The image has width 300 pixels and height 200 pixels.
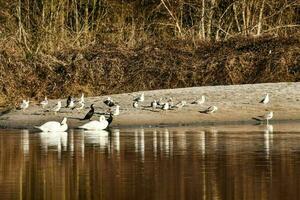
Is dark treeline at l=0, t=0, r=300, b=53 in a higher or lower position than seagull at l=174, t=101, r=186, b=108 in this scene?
higher

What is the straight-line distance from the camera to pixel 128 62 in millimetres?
33938

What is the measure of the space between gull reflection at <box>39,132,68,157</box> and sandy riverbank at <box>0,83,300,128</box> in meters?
1.96

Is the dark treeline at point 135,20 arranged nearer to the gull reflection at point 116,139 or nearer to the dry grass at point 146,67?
the dry grass at point 146,67

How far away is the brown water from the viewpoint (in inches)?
512

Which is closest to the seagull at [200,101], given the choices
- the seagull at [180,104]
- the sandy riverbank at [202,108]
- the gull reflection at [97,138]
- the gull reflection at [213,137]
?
the sandy riverbank at [202,108]

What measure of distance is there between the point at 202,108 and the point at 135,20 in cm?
1033

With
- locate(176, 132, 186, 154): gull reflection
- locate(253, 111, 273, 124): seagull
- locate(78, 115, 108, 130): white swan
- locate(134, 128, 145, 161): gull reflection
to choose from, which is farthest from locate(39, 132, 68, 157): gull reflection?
locate(253, 111, 273, 124): seagull

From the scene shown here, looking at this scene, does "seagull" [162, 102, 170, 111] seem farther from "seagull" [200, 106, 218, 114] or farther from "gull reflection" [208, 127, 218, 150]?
"gull reflection" [208, 127, 218, 150]

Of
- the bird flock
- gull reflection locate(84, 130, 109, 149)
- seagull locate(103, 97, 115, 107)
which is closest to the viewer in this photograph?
gull reflection locate(84, 130, 109, 149)

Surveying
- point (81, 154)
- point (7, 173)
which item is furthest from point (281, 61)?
point (7, 173)

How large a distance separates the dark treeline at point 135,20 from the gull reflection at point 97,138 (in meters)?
10.2

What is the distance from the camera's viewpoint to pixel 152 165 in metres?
16.2

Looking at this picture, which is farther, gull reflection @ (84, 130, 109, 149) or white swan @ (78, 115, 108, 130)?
white swan @ (78, 115, 108, 130)

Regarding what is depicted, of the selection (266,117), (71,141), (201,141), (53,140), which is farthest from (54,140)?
(266,117)
